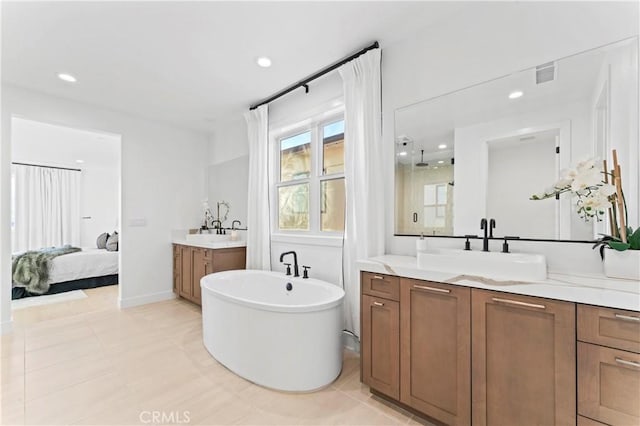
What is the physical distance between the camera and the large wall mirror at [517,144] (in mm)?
1427

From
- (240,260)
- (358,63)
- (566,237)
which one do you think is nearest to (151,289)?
(240,260)

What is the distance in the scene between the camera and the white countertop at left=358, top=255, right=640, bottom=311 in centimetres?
109

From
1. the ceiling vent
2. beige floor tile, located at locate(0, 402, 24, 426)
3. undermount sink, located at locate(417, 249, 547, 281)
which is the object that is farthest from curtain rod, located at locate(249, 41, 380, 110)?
beige floor tile, located at locate(0, 402, 24, 426)

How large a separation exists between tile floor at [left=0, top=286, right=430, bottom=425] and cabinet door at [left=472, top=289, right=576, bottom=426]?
51 centimetres

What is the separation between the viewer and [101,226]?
703cm

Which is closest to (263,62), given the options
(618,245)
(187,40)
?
(187,40)

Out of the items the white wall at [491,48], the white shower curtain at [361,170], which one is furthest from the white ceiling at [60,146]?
the white wall at [491,48]

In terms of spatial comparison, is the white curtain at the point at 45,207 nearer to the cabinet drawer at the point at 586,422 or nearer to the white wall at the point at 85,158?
the white wall at the point at 85,158

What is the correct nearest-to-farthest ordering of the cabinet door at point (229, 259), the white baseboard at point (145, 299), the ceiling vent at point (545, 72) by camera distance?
the ceiling vent at point (545, 72)
the cabinet door at point (229, 259)
the white baseboard at point (145, 299)

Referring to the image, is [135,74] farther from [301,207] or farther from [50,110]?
[301,207]

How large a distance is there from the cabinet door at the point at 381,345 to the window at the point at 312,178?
3.76ft

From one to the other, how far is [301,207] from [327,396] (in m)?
1.92

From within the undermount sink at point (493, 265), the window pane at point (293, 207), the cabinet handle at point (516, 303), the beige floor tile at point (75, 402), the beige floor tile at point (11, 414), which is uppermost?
the window pane at point (293, 207)

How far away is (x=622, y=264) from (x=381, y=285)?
1.16 m
